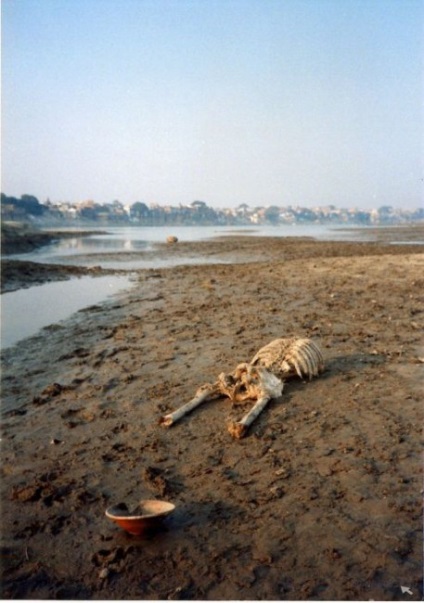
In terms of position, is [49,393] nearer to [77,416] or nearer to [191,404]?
[77,416]

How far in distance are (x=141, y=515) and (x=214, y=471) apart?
1023 millimetres

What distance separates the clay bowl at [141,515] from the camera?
330 centimetres

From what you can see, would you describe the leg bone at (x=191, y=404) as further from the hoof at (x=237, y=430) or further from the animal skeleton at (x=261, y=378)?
the hoof at (x=237, y=430)

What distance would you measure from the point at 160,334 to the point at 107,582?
251 inches

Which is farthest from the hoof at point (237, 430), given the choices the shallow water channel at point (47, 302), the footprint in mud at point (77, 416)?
the shallow water channel at point (47, 302)

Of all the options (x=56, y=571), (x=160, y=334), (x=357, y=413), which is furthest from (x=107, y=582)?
(x=160, y=334)

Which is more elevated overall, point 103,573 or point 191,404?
point 191,404

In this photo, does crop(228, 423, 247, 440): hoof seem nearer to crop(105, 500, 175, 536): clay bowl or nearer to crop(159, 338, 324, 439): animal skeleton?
crop(159, 338, 324, 439): animal skeleton

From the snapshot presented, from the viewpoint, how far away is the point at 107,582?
3027mm

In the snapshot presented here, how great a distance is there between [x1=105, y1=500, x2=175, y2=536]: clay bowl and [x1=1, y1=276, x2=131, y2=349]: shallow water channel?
690 centimetres

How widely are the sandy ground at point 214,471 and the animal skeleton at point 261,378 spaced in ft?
0.41

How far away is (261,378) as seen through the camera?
558 cm

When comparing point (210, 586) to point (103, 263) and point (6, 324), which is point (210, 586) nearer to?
point (6, 324)

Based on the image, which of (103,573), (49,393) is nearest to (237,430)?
(103,573)
